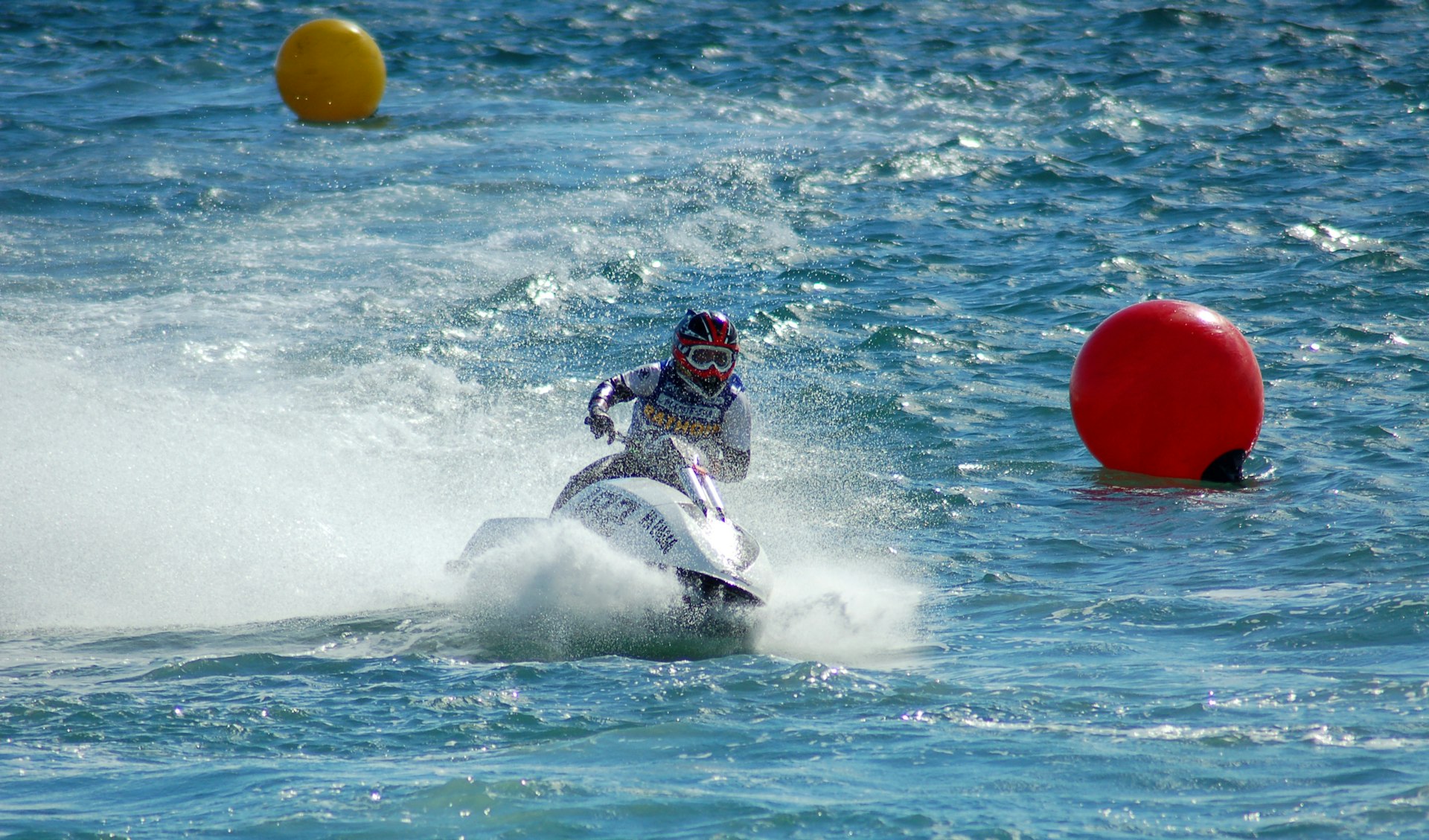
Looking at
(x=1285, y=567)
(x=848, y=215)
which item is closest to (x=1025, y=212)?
(x=848, y=215)

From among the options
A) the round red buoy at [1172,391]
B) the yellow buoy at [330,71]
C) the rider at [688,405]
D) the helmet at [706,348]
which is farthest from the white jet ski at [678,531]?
the yellow buoy at [330,71]

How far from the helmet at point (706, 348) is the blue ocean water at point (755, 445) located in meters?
1.34

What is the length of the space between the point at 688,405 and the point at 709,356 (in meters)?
0.35

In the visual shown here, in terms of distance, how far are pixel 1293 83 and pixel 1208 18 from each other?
18.3 ft

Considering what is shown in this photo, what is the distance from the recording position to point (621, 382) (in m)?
8.82

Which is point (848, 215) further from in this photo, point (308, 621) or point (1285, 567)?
point (308, 621)

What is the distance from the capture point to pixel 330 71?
69.5 feet


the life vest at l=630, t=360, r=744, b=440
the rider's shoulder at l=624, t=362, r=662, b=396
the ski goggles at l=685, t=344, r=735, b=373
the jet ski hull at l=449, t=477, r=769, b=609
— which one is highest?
the ski goggles at l=685, t=344, r=735, b=373

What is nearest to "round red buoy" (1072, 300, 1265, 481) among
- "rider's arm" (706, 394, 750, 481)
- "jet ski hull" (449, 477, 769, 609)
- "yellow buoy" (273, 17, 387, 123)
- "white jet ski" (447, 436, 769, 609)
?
"rider's arm" (706, 394, 750, 481)

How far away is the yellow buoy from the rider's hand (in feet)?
47.1

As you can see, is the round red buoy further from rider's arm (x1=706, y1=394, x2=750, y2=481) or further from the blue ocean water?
rider's arm (x1=706, y1=394, x2=750, y2=481)

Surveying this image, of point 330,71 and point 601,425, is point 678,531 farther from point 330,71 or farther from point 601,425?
point 330,71

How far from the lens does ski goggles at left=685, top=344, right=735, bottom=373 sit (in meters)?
8.44

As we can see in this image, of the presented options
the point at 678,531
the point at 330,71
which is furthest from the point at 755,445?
the point at 330,71
